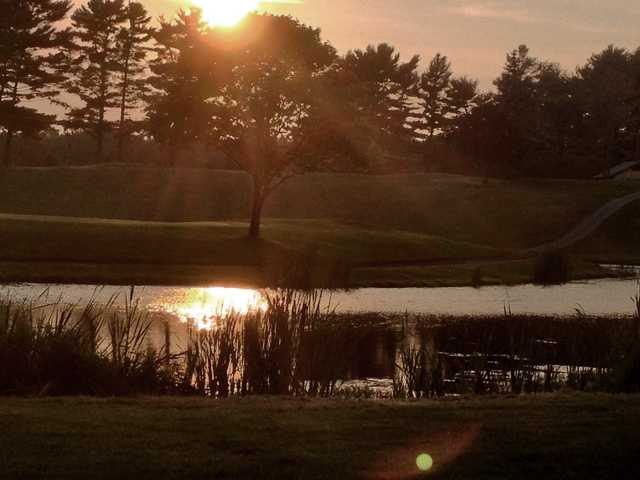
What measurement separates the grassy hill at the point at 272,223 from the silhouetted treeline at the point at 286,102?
3767 mm

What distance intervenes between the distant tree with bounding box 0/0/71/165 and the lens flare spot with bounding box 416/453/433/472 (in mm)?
75511

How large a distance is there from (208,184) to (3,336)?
2595 inches

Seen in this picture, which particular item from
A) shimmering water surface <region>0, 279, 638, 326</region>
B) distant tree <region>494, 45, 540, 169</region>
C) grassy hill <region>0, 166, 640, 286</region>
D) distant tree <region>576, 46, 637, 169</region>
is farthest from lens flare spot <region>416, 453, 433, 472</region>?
distant tree <region>576, 46, 637, 169</region>

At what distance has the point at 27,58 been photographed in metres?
83.9

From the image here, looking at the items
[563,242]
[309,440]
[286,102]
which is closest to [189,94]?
[286,102]

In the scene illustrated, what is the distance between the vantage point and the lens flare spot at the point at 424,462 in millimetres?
8656

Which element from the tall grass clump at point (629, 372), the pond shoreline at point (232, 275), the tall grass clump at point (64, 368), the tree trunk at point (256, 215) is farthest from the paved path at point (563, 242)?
the tall grass clump at point (64, 368)

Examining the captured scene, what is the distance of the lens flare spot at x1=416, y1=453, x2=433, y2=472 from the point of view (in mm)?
8656

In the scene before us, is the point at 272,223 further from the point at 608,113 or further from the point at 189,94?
the point at 608,113

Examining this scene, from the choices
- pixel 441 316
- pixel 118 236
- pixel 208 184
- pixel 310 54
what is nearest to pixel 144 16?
pixel 208 184

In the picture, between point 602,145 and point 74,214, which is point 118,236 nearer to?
point 74,214

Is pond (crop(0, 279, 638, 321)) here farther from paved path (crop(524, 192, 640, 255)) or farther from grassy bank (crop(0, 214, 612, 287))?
paved path (crop(524, 192, 640, 255))

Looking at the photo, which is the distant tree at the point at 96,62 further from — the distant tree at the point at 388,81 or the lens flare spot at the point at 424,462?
the lens flare spot at the point at 424,462

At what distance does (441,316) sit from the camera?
30.4 m
